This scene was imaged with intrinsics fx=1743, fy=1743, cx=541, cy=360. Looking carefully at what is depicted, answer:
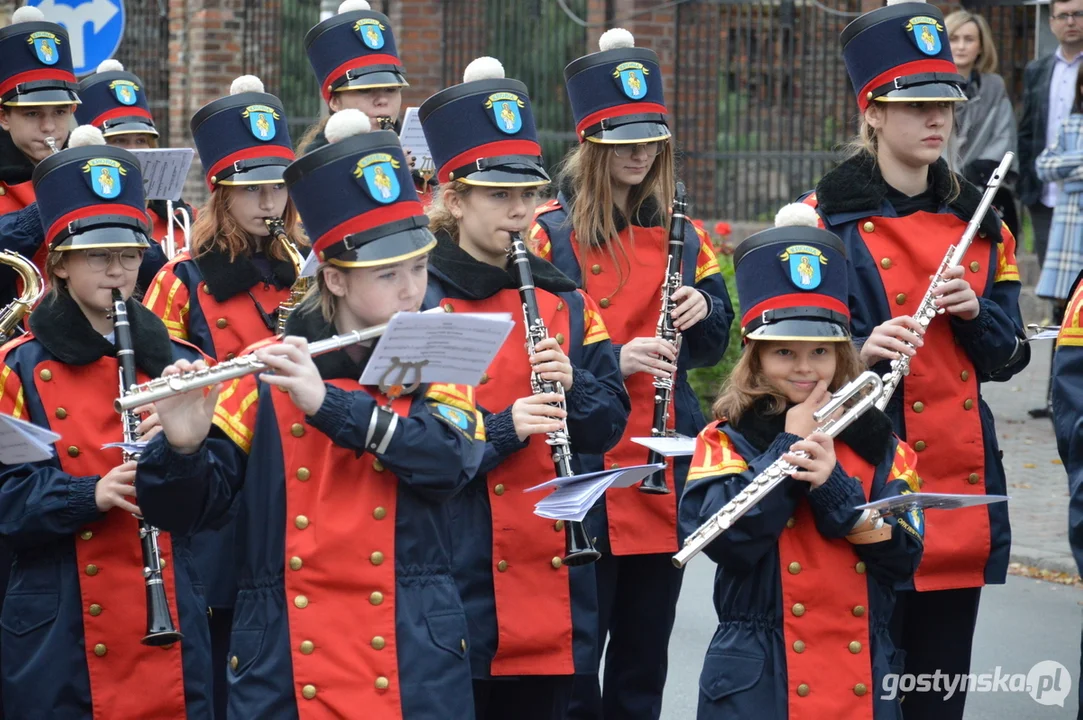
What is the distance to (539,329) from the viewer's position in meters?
4.99

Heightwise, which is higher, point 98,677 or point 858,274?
point 858,274

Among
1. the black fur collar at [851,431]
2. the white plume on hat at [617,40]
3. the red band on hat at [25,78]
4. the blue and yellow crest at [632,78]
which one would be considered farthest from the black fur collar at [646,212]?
the red band on hat at [25,78]

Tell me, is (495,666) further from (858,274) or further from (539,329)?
(858,274)

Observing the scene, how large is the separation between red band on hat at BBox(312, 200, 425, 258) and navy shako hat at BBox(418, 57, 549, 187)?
100 centimetres

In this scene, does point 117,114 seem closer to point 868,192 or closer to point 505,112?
point 505,112

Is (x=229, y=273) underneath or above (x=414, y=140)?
underneath

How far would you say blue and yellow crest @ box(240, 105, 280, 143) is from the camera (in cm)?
614

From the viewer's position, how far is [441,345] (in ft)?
12.9

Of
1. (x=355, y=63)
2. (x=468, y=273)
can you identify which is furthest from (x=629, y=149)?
(x=355, y=63)

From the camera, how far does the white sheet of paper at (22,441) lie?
14.3 feet

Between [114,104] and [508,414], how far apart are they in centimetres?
432

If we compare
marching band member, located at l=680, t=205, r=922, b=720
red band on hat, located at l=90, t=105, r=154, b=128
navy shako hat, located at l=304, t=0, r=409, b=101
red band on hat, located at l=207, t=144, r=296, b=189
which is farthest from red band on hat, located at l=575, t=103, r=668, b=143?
red band on hat, located at l=90, t=105, r=154, b=128

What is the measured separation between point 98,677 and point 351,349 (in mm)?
1482

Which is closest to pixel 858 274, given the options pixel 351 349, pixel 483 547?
pixel 483 547
